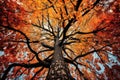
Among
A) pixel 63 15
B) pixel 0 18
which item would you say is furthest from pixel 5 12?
pixel 63 15

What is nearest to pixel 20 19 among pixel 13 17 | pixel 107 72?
pixel 13 17

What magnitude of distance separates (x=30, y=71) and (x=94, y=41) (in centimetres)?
525

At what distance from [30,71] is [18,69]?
4.07ft

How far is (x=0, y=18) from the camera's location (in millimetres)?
8430

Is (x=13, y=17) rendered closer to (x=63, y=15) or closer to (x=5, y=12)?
(x=5, y=12)

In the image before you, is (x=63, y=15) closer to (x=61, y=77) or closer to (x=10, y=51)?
(x=61, y=77)

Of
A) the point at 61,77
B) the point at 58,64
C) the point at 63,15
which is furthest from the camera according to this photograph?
the point at 63,15

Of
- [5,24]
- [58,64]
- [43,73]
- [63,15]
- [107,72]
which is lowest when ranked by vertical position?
[107,72]

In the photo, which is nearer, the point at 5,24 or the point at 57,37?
the point at 5,24

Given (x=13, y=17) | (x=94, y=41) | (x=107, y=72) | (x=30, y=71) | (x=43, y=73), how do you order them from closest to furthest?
(x=13, y=17) → (x=94, y=41) → (x=107, y=72) → (x=30, y=71) → (x=43, y=73)

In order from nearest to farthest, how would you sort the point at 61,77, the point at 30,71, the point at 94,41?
1. the point at 61,77
2. the point at 94,41
3. the point at 30,71

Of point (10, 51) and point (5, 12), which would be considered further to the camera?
point (10, 51)

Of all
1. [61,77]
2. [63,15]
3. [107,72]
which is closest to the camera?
[61,77]

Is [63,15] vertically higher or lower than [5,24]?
lower
